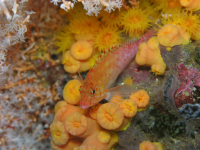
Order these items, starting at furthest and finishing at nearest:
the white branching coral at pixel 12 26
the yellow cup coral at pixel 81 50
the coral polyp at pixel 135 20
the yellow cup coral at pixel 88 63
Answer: the yellow cup coral at pixel 88 63 → the yellow cup coral at pixel 81 50 → the coral polyp at pixel 135 20 → the white branching coral at pixel 12 26

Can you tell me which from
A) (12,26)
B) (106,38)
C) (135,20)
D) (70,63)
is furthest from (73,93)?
(135,20)

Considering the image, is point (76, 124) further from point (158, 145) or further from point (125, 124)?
point (158, 145)

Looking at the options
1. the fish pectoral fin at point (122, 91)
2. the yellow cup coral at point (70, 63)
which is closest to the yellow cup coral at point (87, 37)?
the yellow cup coral at point (70, 63)

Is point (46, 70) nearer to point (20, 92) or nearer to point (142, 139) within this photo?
point (20, 92)

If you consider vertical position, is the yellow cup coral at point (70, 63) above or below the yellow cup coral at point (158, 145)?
above

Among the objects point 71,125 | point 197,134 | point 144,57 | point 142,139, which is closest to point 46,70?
point 71,125

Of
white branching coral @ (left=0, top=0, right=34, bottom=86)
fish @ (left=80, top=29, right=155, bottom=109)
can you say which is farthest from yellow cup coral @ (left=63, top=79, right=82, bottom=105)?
white branching coral @ (left=0, top=0, right=34, bottom=86)

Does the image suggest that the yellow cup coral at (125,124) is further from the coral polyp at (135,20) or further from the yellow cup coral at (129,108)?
the coral polyp at (135,20)

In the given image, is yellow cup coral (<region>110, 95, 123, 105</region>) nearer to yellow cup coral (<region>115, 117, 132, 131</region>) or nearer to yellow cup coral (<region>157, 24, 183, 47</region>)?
yellow cup coral (<region>115, 117, 132, 131</region>)
